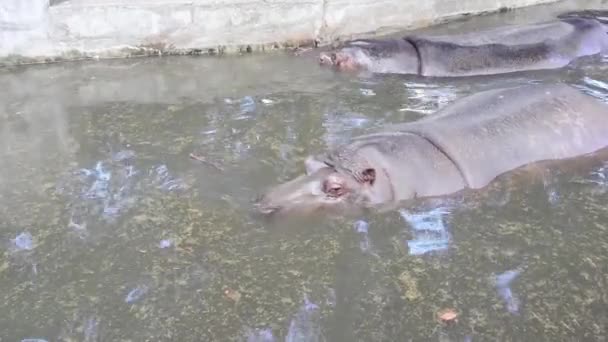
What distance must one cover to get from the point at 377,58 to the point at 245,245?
12.4ft

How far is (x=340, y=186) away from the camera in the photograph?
430 centimetres

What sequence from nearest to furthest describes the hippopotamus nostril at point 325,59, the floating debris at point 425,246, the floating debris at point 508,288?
the floating debris at point 508,288
the floating debris at point 425,246
the hippopotamus nostril at point 325,59

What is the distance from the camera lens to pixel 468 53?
23.0 ft

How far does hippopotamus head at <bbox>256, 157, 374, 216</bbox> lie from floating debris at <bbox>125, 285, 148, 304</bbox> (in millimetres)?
947

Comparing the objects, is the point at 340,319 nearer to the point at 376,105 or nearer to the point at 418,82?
the point at 376,105

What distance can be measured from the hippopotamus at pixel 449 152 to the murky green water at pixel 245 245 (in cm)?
16

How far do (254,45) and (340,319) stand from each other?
15.8 feet

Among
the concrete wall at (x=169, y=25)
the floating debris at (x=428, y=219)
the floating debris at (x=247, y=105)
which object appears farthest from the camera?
the concrete wall at (x=169, y=25)

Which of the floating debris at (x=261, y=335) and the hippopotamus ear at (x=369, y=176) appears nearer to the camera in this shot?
the floating debris at (x=261, y=335)

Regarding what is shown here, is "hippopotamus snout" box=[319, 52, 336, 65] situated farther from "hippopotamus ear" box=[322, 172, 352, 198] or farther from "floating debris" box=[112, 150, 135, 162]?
"hippopotamus ear" box=[322, 172, 352, 198]

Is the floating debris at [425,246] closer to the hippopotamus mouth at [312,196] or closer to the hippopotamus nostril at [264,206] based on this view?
the hippopotamus mouth at [312,196]

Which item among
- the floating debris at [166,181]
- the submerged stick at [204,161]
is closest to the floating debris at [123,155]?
the floating debris at [166,181]

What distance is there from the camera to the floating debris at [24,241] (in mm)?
3849

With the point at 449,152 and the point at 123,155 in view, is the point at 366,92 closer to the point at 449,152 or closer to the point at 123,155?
the point at 449,152
